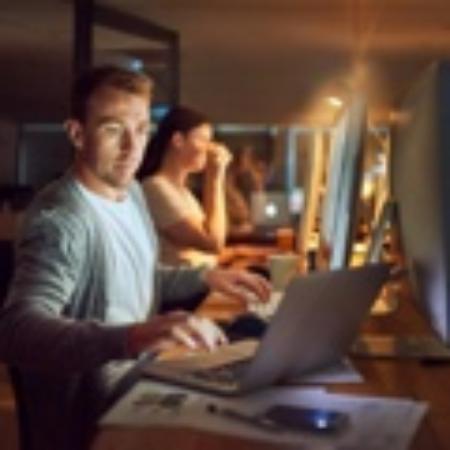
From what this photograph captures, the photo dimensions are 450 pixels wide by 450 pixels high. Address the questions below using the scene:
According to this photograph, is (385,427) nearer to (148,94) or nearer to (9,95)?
(148,94)

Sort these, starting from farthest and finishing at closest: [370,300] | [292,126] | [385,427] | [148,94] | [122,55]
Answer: [292,126] → [122,55] → [148,94] → [370,300] → [385,427]

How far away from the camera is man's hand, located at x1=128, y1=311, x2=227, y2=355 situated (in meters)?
0.99

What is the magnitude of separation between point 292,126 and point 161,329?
11.4m

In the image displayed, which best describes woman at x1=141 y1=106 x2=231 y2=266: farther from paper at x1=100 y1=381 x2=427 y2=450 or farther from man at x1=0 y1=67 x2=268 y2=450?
paper at x1=100 y1=381 x2=427 y2=450

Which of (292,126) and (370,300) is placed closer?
(370,300)

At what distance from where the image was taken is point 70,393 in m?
1.21

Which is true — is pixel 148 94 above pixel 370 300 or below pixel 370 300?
above

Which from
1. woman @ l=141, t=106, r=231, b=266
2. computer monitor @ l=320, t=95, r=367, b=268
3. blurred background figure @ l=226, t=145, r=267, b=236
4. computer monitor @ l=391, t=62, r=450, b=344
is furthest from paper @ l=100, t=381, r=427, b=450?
blurred background figure @ l=226, t=145, r=267, b=236

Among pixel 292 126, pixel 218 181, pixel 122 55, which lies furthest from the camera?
pixel 292 126

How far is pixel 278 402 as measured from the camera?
1.08 m

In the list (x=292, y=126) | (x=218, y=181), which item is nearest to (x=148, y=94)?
(x=218, y=181)

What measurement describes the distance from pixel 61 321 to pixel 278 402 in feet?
0.95

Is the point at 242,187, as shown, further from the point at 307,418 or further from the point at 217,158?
the point at 307,418

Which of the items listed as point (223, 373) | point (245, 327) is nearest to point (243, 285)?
point (245, 327)
